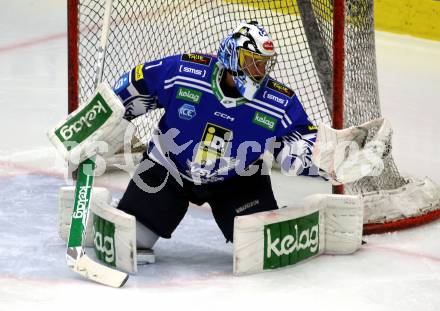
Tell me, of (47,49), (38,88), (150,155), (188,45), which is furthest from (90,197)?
(47,49)

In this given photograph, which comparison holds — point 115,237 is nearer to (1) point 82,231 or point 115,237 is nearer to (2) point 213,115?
(1) point 82,231

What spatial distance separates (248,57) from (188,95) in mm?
250

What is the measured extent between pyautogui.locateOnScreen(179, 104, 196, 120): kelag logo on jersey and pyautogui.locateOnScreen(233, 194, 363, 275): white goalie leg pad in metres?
0.38

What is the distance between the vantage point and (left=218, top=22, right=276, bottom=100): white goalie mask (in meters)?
3.94

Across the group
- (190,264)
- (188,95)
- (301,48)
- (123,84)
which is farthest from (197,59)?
(301,48)

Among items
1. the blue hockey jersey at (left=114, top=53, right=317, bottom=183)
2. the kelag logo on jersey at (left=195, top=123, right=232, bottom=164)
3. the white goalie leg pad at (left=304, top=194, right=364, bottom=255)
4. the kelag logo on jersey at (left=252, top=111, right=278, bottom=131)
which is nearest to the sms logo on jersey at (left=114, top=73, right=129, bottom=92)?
the blue hockey jersey at (left=114, top=53, right=317, bottom=183)

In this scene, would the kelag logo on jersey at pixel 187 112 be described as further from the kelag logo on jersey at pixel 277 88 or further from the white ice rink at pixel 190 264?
the white ice rink at pixel 190 264

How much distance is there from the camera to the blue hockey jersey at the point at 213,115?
13.3 feet

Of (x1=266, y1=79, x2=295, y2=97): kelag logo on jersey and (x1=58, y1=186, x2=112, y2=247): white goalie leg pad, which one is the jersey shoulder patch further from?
(x1=58, y1=186, x2=112, y2=247): white goalie leg pad

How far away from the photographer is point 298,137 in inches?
161

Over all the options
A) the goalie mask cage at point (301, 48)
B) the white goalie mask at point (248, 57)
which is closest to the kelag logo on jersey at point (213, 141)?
the white goalie mask at point (248, 57)

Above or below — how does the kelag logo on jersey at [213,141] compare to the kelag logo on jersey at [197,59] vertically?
below

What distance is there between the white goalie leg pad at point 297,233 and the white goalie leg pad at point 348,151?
228mm

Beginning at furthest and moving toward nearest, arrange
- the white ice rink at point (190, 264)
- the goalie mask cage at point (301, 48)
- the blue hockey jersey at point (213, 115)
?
the goalie mask cage at point (301, 48)
the blue hockey jersey at point (213, 115)
the white ice rink at point (190, 264)
